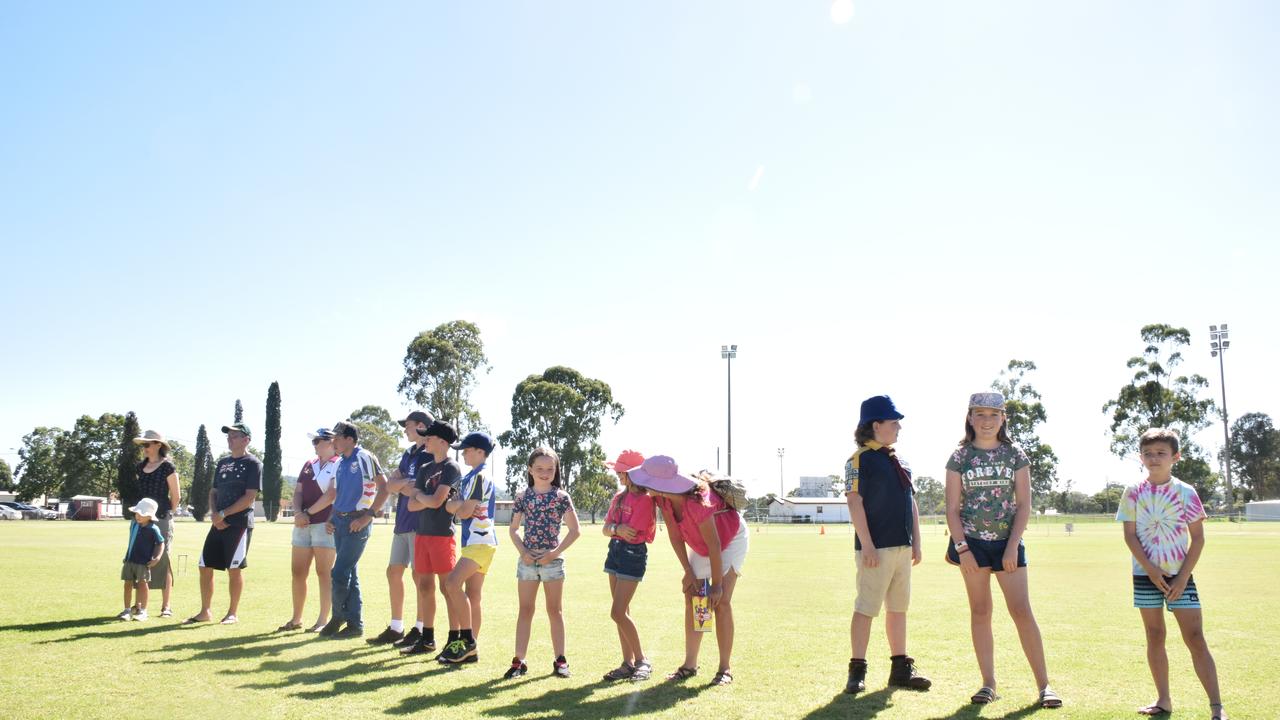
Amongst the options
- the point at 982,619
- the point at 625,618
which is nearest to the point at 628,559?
the point at 625,618

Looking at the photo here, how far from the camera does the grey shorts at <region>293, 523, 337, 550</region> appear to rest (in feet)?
30.5

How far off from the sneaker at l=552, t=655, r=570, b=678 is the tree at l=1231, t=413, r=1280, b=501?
142m

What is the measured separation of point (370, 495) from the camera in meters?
9.40

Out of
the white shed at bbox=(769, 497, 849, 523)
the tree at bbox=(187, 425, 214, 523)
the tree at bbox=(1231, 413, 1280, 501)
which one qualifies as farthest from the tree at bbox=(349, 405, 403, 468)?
the tree at bbox=(1231, 413, 1280, 501)

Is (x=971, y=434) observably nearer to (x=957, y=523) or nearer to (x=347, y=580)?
(x=957, y=523)

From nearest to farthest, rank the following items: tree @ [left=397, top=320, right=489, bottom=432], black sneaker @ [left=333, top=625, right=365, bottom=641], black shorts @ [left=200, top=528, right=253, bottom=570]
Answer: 1. black sneaker @ [left=333, top=625, right=365, bottom=641]
2. black shorts @ [left=200, top=528, right=253, bottom=570]
3. tree @ [left=397, top=320, right=489, bottom=432]

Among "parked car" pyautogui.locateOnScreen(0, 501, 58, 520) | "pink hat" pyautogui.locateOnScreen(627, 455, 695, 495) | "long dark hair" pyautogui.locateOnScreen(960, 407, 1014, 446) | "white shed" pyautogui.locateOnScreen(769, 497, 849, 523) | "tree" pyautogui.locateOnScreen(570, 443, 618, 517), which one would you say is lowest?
"white shed" pyautogui.locateOnScreen(769, 497, 849, 523)

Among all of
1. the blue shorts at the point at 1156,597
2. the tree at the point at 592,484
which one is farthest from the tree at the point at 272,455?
the blue shorts at the point at 1156,597

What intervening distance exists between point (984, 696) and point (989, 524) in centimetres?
119

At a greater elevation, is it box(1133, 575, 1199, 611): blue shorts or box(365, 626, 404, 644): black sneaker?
box(1133, 575, 1199, 611): blue shorts

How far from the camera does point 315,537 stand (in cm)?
933

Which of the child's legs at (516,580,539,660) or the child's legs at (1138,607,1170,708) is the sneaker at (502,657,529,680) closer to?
the child's legs at (516,580,539,660)

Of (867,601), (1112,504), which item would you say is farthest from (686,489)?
(1112,504)

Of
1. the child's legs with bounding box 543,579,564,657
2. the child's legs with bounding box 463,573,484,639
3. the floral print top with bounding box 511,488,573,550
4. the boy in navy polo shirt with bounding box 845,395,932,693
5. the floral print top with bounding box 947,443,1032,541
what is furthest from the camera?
the child's legs with bounding box 463,573,484,639
